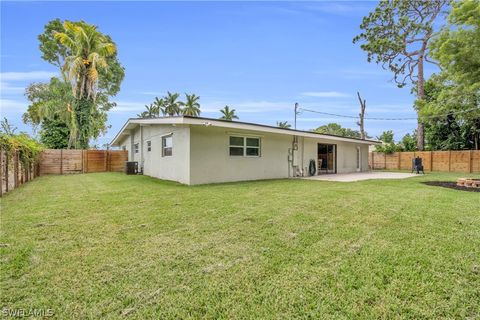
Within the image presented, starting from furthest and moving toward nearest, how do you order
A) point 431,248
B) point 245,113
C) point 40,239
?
point 245,113 → point 40,239 → point 431,248

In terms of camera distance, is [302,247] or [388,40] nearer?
[302,247]

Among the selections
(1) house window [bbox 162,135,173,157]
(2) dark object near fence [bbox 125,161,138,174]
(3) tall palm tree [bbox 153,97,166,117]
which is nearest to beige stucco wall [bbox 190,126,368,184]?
(1) house window [bbox 162,135,173,157]

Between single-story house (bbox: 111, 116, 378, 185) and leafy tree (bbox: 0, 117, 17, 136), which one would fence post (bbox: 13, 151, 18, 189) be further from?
single-story house (bbox: 111, 116, 378, 185)

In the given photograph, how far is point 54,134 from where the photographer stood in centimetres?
2061

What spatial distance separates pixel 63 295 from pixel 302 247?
2335 millimetres

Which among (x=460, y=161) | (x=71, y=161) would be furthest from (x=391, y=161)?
(x=71, y=161)

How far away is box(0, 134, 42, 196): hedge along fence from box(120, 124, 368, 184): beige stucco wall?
479cm

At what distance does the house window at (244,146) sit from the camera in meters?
10.5

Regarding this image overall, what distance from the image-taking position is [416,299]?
6.59 ft

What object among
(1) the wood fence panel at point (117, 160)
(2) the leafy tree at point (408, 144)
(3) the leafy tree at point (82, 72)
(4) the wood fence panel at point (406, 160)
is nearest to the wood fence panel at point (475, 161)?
(4) the wood fence panel at point (406, 160)

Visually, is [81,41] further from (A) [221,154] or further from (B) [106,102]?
(A) [221,154]

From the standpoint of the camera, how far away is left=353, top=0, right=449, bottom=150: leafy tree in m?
20.0

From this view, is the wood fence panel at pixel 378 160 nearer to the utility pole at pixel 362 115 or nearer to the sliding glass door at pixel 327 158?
the utility pole at pixel 362 115

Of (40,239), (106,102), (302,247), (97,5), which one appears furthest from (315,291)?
(106,102)
